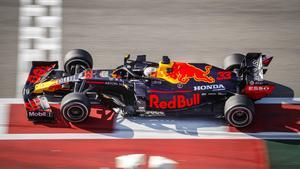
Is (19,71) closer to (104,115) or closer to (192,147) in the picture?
(104,115)

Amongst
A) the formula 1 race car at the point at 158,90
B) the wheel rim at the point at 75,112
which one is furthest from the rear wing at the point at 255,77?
the wheel rim at the point at 75,112

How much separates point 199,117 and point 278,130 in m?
1.94

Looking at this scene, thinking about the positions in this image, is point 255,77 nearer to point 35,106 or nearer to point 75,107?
point 75,107

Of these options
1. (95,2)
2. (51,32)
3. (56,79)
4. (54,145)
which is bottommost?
(54,145)

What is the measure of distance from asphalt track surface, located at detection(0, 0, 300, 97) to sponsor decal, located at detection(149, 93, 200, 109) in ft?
9.63

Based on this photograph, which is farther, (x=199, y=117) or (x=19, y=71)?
(x=19, y=71)

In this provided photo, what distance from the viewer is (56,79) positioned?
43.2ft

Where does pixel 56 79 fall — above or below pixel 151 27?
below

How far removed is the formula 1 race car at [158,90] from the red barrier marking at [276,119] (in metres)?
0.62

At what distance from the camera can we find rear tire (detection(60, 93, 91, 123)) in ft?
39.9

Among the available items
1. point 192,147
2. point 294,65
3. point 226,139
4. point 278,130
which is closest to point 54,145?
point 192,147

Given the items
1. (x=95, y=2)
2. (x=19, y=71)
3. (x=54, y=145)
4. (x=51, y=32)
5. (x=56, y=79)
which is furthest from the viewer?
(x=95, y=2)

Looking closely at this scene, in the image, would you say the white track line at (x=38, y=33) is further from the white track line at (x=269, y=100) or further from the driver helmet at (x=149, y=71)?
the driver helmet at (x=149, y=71)

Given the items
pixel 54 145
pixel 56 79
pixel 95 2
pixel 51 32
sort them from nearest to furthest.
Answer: pixel 54 145, pixel 56 79, pixel 51 32, pixel 95 2
